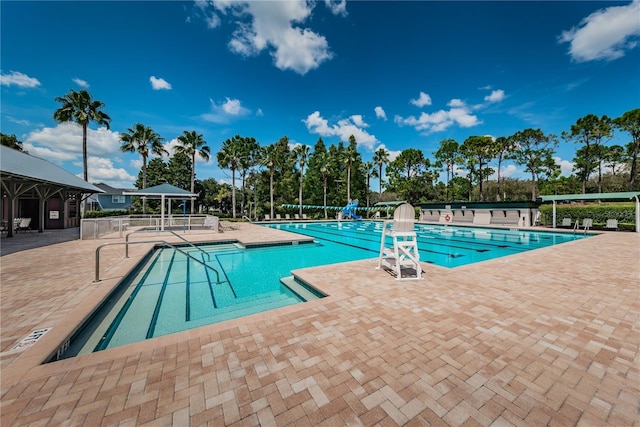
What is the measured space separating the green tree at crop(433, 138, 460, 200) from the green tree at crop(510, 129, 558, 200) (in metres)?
6.65

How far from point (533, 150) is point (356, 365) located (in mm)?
41317

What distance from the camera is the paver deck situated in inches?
71.6

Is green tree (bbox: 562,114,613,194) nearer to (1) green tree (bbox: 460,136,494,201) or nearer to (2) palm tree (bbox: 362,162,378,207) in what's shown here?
(1) green tree (bbox: 460,136,494,201)

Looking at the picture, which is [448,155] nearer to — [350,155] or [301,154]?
[350,155]

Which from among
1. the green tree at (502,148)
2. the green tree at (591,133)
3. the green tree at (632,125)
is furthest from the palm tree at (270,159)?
the green tree at (632,125)

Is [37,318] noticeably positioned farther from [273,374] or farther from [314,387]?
A: [314,387]

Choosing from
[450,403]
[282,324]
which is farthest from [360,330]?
[450,403]

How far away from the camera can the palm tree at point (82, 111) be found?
59.2ft

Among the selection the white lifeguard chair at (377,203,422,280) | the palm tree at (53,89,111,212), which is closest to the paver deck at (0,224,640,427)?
the white lifeguard chair at (377,203,422,280)

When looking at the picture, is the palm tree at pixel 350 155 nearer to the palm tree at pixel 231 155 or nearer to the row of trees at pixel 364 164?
the row of trees at pixel 364 164

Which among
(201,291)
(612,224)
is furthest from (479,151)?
(201,291)

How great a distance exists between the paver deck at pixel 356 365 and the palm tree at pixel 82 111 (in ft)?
69.7

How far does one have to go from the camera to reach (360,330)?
3.09 m

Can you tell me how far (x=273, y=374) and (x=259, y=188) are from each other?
33585 mm
